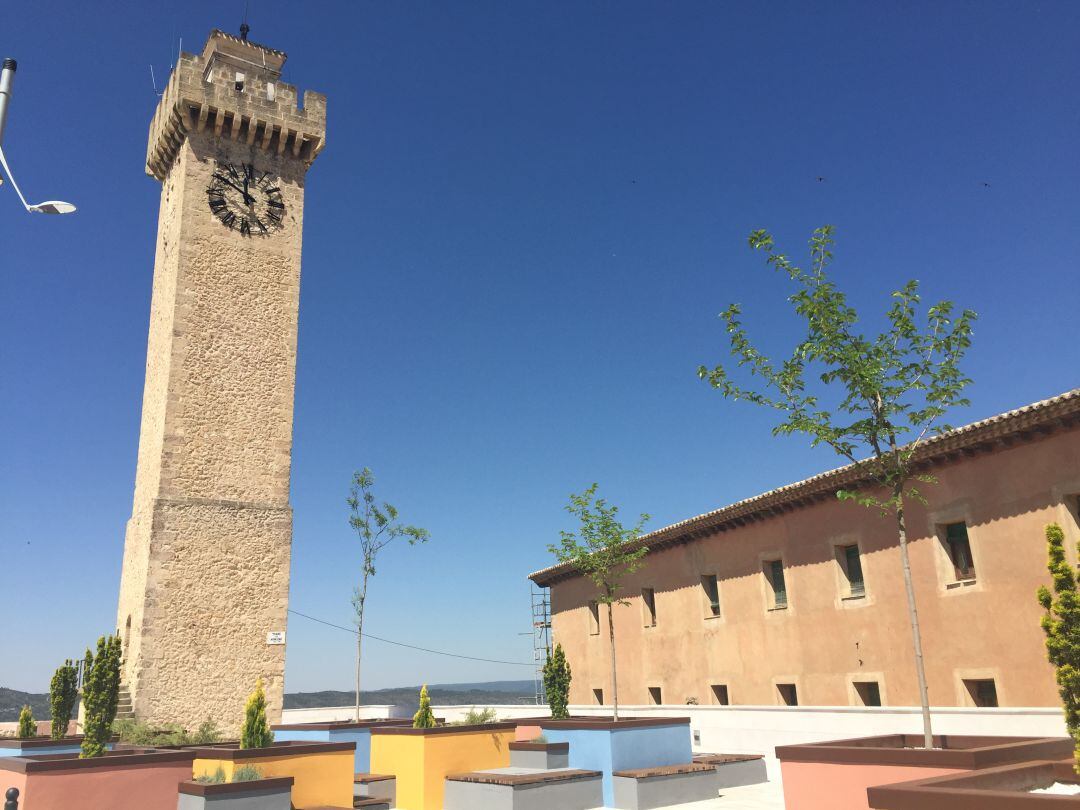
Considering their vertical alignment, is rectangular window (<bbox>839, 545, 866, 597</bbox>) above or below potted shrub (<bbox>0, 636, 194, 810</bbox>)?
above

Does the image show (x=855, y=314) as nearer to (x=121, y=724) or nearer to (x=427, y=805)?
(x=427, y=805)

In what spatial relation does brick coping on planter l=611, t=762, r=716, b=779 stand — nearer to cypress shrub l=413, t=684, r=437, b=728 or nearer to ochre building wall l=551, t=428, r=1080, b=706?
cypress shrub l=413, t=684, r=437, b=728

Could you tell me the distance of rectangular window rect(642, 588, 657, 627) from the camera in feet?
99.9

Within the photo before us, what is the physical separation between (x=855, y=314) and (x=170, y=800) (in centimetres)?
1172

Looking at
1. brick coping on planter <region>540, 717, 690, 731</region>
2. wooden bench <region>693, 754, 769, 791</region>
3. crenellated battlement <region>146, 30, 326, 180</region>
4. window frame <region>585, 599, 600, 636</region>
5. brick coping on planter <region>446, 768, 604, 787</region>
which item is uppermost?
crenellated battlement <region>146, 30, 326, 180</region>

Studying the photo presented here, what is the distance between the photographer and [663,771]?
1438 centimetres

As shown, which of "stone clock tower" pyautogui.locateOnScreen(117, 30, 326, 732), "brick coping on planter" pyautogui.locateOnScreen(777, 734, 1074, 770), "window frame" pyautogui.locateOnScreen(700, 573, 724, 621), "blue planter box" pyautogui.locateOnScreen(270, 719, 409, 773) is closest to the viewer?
"brick coping on planter" pyautogui.locateOnScreen(777, 734, 1074, 770)

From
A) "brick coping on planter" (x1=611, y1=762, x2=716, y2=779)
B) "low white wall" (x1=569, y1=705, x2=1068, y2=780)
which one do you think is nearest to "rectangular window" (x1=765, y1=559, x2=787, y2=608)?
"low white wall" (x1=569, y1=705, x2=1068, y2=780)

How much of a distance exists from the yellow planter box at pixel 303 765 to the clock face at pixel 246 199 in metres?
16.6

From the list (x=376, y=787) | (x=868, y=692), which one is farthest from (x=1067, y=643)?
(x=868, y=692)

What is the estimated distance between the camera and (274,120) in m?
25.2

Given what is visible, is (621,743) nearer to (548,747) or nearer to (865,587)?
(548,747)

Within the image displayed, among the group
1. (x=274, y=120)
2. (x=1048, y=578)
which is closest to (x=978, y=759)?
(x=1048, y=578)

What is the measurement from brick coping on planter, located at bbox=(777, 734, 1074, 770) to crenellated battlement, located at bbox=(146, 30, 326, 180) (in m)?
23.0
